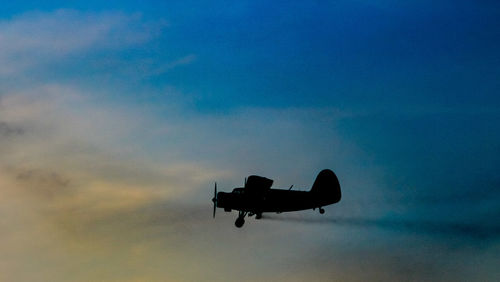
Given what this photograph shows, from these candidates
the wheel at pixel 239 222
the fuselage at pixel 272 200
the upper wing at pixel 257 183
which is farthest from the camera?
the fuselage at pixel 272 200

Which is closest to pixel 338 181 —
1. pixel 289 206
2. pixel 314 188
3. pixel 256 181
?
pixel 314 188

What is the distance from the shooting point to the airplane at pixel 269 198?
3357 inches

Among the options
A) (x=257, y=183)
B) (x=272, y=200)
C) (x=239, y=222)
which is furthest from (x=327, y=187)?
(x=239, y=222)

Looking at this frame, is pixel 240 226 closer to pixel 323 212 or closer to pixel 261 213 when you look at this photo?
pixel 261 213

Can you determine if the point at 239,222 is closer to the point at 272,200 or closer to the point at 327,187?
the point at 272,200

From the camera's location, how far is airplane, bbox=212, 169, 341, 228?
85.3 metres

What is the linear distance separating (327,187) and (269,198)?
10.5 meters

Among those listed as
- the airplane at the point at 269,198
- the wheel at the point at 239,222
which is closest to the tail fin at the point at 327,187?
the airplane at the point at 269,198

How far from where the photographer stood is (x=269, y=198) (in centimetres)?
8869

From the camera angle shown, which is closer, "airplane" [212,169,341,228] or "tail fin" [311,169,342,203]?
"airplane" [212,169,341,228]

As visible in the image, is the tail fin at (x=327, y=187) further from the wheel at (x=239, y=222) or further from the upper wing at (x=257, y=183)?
the wheel at (x=239, y=222)

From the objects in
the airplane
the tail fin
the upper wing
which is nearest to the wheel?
the airplane

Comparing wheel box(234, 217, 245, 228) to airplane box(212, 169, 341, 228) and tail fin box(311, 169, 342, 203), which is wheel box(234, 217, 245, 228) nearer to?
airplane box(212, 169, 341, 228)

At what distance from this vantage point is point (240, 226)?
8556 centimetres
